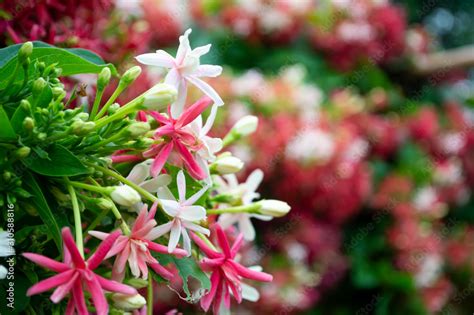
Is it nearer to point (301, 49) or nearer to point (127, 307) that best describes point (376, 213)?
point (301, 49)

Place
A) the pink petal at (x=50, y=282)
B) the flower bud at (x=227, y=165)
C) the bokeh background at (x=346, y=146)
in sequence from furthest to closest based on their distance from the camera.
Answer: the bokeh background at (x=346, y=146) < the flower bud at (x=227, y=165) < the pink petal at (x=50, y=282)

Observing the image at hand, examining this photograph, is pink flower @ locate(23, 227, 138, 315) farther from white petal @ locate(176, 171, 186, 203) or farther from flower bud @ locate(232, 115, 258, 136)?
flower bud @ locate(232, 115, 258, 136)

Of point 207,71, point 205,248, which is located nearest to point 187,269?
point 205,248

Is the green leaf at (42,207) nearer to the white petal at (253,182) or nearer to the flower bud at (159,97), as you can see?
the flower bud at (159,97)

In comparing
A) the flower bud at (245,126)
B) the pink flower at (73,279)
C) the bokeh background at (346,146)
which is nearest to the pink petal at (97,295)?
the pink flower at (73,279)

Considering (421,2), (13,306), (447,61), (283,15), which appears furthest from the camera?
(421,2)

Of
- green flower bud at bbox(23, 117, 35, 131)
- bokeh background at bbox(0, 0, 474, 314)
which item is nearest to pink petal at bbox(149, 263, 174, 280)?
green flower bud at bbox(23, 117, 35, 131)

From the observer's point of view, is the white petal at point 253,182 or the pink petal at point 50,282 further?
the white petal at point 253,182

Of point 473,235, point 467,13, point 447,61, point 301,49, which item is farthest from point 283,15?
point 467,13
